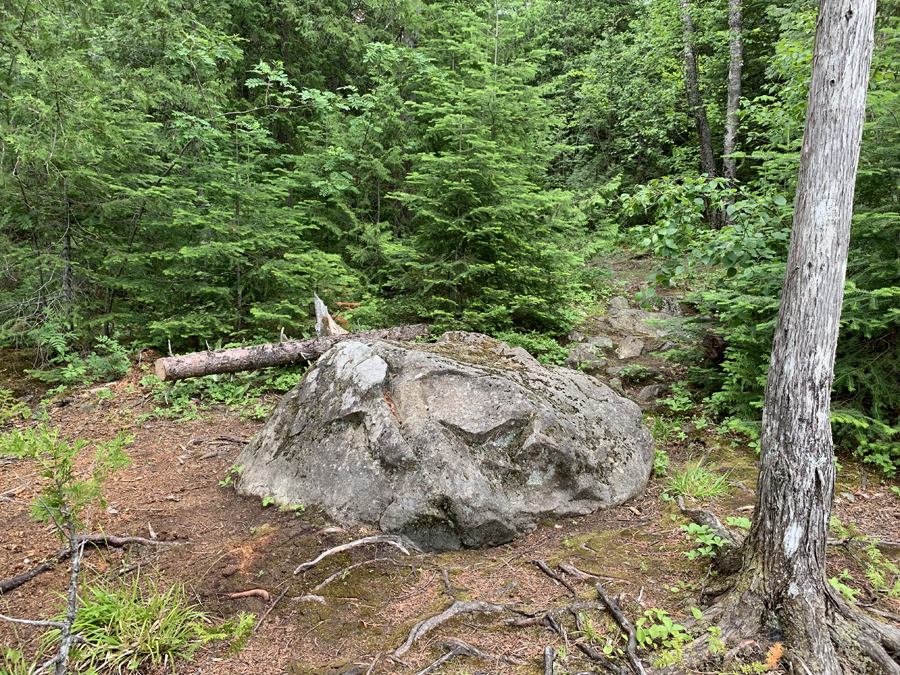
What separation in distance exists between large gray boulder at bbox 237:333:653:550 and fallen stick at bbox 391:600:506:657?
0.76 m

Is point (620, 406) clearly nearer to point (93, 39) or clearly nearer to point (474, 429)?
point (474, 429)

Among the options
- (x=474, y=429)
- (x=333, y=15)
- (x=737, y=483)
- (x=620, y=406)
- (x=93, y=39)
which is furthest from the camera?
(x=333, y=15)

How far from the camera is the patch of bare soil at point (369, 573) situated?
2605mm

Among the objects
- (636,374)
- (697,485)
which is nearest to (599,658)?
(697,485)

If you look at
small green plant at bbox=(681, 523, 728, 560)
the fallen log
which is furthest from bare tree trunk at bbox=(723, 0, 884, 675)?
the fallen log

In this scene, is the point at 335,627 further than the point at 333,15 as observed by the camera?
No

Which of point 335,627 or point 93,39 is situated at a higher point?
point 93,39

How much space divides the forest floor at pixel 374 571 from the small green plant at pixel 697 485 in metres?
0.08

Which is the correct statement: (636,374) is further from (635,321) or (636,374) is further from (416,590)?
(416,590)

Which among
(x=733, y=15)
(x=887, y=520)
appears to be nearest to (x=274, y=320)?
(x=887, y=520)

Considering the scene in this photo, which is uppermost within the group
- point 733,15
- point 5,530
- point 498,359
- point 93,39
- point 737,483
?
point 733,15

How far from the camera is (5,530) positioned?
3709 millimetres

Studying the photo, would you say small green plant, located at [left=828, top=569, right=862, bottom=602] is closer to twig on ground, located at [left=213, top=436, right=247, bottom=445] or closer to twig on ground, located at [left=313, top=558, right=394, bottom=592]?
twig on ground, located at [left=313, top=558, right=394, bottom=592]

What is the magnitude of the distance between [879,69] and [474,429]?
5559 millimetres
